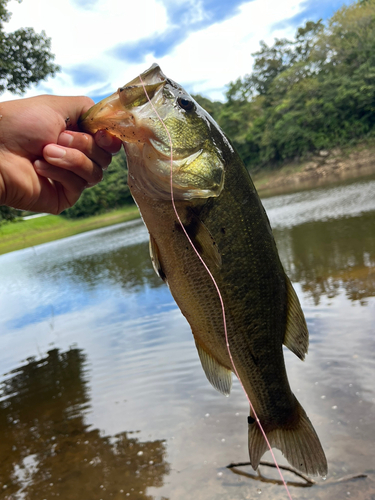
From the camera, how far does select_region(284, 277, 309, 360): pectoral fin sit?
6.82ft

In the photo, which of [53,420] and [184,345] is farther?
[184,345]

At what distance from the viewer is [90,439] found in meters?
4.55

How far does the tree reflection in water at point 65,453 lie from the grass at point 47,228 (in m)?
36.1

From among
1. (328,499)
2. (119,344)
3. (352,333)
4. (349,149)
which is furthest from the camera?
(349,149)

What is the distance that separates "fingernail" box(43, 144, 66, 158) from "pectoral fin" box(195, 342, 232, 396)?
122 centimetres

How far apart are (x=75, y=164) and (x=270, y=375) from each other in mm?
1548

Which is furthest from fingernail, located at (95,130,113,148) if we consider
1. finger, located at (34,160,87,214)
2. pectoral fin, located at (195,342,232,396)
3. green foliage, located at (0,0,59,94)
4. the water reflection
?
green foliage, located at (0,0,59,94)

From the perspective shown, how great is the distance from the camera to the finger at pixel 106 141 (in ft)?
6.12

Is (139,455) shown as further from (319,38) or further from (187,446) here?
(319,38)

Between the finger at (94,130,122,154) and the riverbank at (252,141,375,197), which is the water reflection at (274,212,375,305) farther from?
the riverbank at (252,141,375,197)

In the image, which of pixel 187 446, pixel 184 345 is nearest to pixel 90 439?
pixel 187 446

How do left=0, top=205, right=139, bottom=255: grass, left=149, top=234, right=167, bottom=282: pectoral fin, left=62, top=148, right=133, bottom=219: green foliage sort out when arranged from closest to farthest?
1. left=149, top=234, right=167, bottom=282: pectoral fin
2. left=0, top=205, right=139, bottom=255: grass
3. left=62, top=148, right=133, bottom=219: green foliage

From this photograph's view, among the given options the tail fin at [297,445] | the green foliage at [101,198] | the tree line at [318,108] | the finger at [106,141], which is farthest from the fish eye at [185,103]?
the green foliage at [101,198]

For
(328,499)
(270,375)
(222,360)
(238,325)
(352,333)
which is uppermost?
(238,325)
